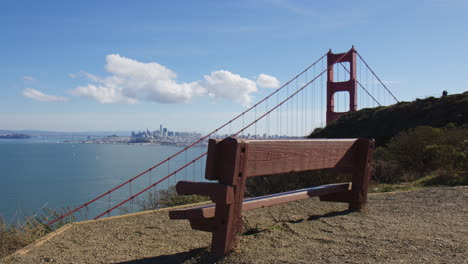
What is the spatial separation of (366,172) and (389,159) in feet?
16.1

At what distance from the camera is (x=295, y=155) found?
287 centimetres

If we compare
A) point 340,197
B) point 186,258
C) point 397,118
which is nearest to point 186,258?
point 186,258

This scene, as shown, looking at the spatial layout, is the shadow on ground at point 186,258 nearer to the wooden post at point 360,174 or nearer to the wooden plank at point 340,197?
the wooden plank at point 340,197

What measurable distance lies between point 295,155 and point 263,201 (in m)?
0.40

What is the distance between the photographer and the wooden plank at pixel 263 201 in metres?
2.32

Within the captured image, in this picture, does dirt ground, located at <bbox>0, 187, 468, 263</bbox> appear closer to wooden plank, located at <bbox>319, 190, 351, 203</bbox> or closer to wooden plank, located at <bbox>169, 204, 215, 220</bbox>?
wooden plank, located at <bbox>319, 190, 351, 203</bbox>

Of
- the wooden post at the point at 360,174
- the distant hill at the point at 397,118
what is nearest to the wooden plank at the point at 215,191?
the wooden post at the point at 360,174

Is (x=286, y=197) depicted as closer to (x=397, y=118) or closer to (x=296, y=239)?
(x=296, y=239)

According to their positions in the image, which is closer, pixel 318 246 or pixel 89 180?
pixel 318 246

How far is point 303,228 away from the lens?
10.3 ft

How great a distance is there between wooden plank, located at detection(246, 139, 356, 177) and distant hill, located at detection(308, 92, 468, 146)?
10218mm

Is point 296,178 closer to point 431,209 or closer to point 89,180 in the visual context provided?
point 431,209

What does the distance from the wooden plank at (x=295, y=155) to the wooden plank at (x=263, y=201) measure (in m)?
0.24

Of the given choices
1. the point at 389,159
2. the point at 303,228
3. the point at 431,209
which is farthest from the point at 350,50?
the point at 303,228
